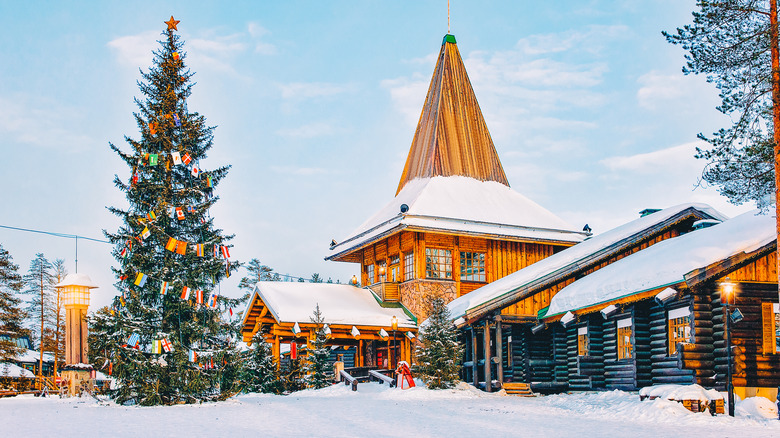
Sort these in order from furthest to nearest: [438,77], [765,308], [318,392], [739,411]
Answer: [438,77]
[318,392]
[765,308]
[739,411]

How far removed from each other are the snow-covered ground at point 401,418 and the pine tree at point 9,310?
66.1 ft

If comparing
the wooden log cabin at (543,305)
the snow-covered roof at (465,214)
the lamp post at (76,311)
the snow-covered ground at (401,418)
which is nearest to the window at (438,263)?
the snow-covered roof at (465,214)

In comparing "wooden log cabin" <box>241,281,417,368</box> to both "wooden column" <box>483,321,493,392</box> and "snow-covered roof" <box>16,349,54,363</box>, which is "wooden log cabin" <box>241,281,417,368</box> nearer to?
"wooden column" <box>483,321,493,392</box>

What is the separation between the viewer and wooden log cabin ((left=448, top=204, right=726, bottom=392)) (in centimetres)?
2559

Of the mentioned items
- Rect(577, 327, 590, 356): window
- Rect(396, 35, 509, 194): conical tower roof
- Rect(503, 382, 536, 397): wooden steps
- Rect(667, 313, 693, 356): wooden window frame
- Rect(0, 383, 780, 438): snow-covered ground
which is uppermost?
Rect(396, 35, 509, 194): conical tower roof

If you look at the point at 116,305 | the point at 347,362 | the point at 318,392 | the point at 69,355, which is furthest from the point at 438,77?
the point at 69,355

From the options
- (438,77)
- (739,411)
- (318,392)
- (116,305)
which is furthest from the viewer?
(438,77)

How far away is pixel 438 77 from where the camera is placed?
129ft

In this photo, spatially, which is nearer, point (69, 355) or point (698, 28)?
point (698, 28)

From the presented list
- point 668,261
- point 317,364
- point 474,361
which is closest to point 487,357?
point 474,361

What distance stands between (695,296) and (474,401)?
6.91 metres

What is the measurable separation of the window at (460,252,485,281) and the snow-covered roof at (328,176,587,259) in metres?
1.43

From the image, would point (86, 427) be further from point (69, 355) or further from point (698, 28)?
point (698, 28)

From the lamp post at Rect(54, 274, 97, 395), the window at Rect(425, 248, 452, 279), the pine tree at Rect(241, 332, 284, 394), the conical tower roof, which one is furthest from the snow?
the conical tower roof
